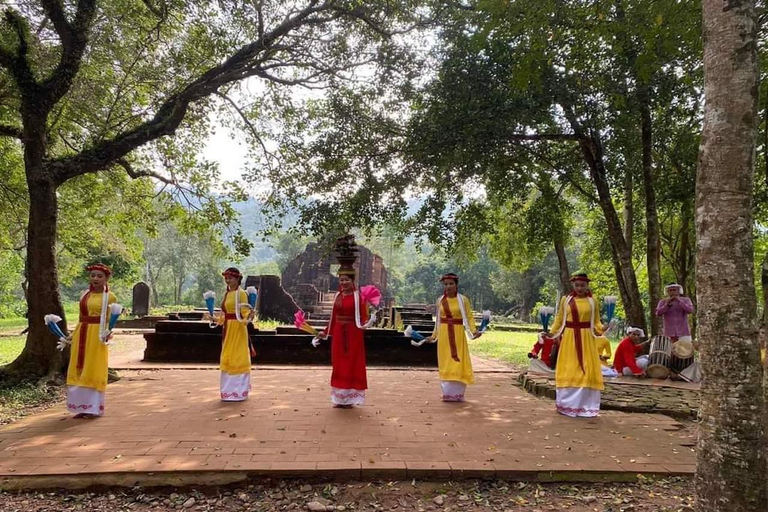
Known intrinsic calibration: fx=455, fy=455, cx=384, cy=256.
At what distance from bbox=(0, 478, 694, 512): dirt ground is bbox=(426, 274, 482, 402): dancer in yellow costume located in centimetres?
241

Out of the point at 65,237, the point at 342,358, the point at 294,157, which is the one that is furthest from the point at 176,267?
the point at 342,358

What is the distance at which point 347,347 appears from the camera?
5.71 m

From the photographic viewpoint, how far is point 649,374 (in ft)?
26.4

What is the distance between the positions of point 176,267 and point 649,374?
43.8 metres

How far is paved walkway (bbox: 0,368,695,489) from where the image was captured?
357 cm

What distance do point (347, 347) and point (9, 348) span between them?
10.6 m

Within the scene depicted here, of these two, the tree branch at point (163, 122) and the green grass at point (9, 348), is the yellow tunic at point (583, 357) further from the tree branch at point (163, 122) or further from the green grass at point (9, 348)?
the green grass at point (9, 348)

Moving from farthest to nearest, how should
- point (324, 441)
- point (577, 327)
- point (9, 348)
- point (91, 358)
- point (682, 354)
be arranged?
1. point (9, 348)
2. point (682, 354)
3. point (577, 327)
4. point (91, 358)
5. point (324, 441)

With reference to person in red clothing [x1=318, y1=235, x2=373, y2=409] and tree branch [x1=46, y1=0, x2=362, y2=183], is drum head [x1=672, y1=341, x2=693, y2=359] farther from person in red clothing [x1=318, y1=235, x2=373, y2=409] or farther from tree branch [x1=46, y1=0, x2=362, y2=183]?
tree branch [x1=46, y1=0, x2=362, y2=183]

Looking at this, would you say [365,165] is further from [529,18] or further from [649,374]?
[649,374]

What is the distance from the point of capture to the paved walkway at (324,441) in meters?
3.57

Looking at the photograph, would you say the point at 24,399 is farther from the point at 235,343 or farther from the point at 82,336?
the point at 235,343

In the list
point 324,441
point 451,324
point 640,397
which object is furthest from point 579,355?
point 324,441

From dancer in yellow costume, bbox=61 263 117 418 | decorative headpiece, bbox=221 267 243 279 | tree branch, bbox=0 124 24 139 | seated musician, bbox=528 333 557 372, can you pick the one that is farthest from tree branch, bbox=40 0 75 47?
seated musician, bbox=528 333 557 372
